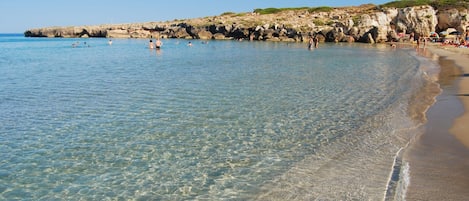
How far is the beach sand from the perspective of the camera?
6934 mm

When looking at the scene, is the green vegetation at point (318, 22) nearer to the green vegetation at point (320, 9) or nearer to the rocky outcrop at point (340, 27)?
the rocky outcrop at point (340, 27)

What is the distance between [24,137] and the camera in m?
10.7

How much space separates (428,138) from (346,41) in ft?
233

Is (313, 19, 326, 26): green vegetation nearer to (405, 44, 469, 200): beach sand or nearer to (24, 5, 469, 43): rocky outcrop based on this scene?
(24, 5, 469, 43): rocky outcrop

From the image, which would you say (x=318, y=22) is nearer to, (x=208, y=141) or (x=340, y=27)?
(x=340, y=27)

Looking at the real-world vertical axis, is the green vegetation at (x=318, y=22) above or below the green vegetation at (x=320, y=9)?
below

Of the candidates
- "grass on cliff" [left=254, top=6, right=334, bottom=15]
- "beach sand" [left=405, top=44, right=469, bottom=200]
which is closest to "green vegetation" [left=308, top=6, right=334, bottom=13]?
"grass on cliff" [left=254, top=6, right=334, bottom=15]

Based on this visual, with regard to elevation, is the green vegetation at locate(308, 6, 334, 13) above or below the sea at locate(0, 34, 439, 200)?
above

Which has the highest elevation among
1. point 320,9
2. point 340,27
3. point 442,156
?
point 320,9

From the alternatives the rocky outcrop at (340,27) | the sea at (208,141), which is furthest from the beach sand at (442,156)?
the rocky outcrop at (340,27)

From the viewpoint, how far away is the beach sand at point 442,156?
6.93 meters

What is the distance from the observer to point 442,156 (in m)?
8.88

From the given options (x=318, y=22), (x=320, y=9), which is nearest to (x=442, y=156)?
(x=318, y=22)

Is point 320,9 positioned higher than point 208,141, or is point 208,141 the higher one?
point 320,9
